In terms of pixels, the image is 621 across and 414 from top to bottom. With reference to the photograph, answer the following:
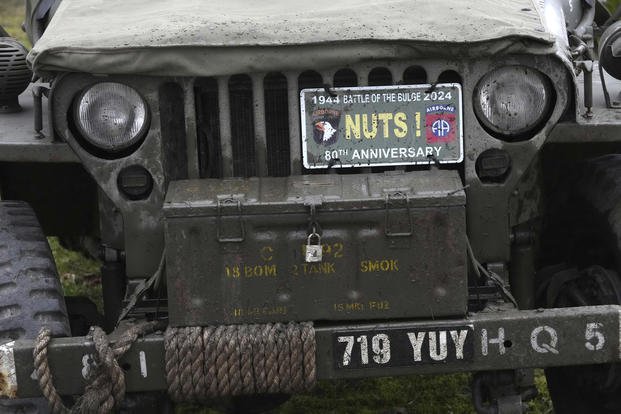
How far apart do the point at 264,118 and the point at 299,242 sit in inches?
20.2

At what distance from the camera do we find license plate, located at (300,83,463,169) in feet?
13.5

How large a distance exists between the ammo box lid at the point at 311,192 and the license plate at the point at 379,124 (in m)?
0.08

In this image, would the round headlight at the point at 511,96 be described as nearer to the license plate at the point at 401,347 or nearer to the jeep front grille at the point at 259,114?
the jeep front grille at the point at 259,114

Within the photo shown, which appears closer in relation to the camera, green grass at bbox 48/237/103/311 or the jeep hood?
the jeep hood

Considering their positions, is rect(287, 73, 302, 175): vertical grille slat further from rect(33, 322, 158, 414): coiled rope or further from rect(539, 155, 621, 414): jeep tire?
rect(539, 155, 621, 414): jeep tire

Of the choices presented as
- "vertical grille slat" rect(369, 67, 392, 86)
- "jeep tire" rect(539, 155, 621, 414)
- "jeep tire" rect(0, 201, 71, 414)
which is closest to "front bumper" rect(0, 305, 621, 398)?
"jeep tire" rect(0, 201, 71, 414)

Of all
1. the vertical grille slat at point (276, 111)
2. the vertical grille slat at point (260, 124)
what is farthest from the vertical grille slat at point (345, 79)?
the vertical grille slat at point (260, 124)

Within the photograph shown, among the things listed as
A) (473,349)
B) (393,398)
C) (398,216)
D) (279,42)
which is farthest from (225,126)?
(393,398)

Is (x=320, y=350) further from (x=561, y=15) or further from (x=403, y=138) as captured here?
(x=561, y=15)

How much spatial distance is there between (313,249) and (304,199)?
0.51ft

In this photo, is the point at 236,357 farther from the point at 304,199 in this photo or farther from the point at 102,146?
the point at 102,146

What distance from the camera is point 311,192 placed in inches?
155

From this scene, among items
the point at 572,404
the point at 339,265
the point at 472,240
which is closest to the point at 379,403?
the point at 572,404

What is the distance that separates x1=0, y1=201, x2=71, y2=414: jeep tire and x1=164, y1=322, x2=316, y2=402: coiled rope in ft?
1.45
